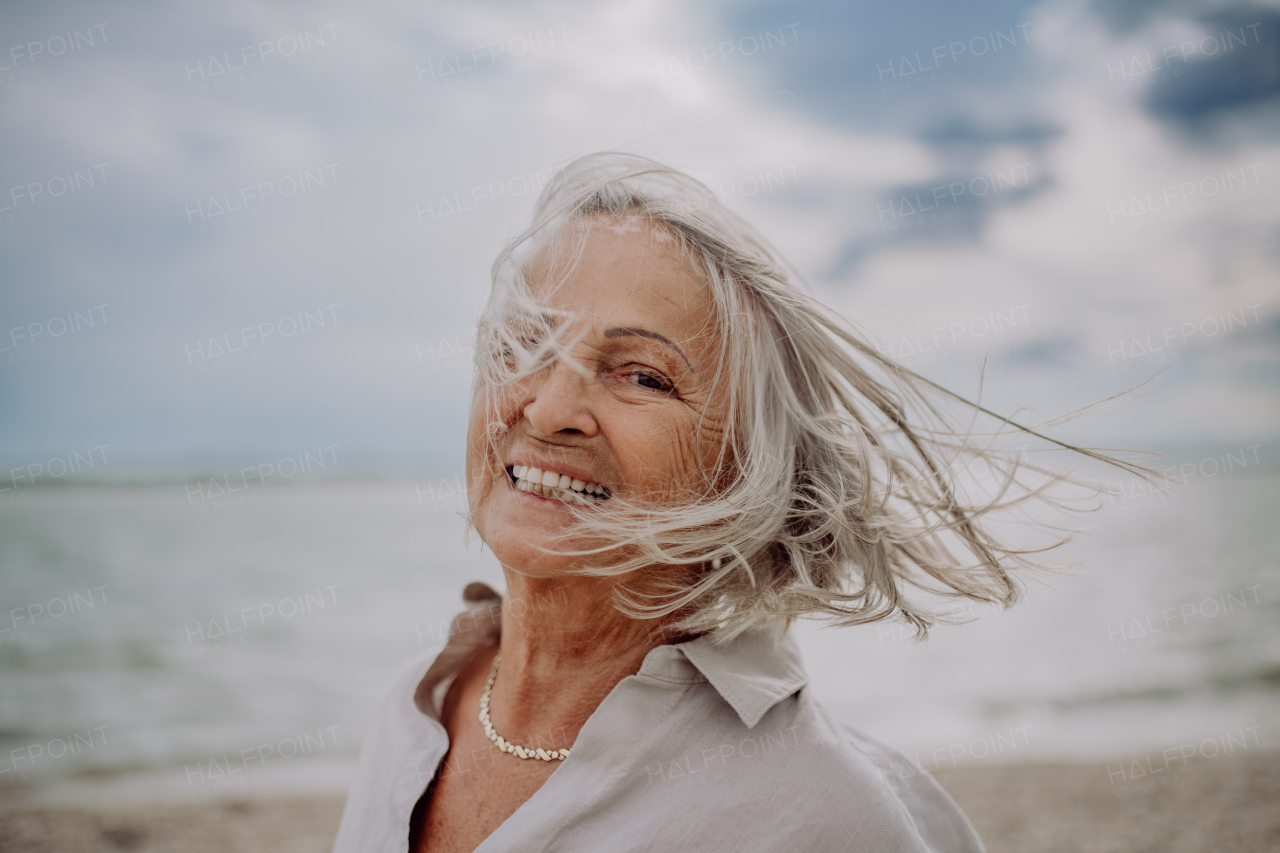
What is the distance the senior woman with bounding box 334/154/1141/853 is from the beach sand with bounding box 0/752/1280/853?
491cm

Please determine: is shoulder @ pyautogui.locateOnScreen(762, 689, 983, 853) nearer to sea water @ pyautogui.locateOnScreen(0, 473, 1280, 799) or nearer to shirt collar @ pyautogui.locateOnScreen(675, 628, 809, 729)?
shirt collar @ pyautogui.locateOnScreen(675, 628, 809, 729)

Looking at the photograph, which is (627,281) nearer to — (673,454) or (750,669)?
(673,454)

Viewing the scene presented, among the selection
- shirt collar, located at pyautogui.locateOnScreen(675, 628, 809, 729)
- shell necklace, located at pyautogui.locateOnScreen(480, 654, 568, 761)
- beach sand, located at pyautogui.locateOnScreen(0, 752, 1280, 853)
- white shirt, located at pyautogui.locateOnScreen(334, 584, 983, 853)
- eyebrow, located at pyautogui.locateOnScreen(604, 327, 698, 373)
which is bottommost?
beach sand, located at pyautogui.locateOnScreen(0, 752, 1280, 853)

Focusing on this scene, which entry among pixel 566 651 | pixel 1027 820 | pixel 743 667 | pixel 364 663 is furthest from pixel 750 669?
pixel 364 663

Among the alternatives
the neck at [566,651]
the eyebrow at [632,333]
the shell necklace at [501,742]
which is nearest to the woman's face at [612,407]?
the eyebrow at [632,333]

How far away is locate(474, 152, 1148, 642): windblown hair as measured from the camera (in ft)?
5.09

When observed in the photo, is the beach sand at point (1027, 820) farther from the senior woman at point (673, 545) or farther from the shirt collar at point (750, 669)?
the shirt collar at point (750, 669)

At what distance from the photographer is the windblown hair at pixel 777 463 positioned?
1552 millimetres

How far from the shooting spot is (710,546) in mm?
1577

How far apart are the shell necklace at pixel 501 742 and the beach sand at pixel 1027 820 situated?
4.60m

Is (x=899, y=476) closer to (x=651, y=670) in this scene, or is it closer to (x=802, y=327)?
(x=802, y=327)

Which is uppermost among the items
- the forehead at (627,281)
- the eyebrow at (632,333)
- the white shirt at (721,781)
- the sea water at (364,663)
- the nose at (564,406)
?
the forehead at (627,281)

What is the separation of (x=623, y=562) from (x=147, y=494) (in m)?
41.1

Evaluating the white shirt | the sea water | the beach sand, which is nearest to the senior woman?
the white shirt
